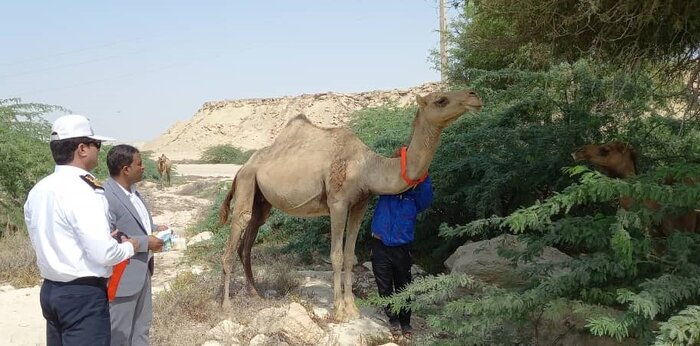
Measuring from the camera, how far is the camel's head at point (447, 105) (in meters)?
5.16

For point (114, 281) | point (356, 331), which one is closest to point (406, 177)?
point (356, 331)

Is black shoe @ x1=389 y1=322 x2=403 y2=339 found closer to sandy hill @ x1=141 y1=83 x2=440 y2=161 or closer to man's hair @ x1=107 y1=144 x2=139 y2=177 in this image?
man's hair @ x1=107 y1=144 x2=139 y2=177

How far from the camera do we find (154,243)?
3975 mm

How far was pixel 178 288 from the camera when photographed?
6879 mm

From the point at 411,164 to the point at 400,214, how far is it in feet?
1.58

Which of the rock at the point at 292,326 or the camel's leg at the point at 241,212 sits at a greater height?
the camel's leg at the point at 241,212

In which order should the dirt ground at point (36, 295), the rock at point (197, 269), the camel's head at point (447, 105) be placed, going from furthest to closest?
the rock at point (197, 269) < the dirt ground at point (36, 295) < the camel's head at point (447, 105)

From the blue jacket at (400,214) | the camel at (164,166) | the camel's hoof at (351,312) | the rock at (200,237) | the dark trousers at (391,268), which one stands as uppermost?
the blue jacket at (400,214)

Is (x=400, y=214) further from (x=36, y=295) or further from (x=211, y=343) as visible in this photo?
(x=36, y=295)

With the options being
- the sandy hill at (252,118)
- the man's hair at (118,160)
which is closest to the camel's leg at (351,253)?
the man's hair at (118,160)

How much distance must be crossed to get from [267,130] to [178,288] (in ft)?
155

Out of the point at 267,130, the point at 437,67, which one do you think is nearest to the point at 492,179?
the point at 437,67

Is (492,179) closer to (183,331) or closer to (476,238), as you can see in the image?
(476,238)

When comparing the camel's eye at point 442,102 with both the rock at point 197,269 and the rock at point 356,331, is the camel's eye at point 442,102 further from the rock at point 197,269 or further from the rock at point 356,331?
the rock at point 197,269
